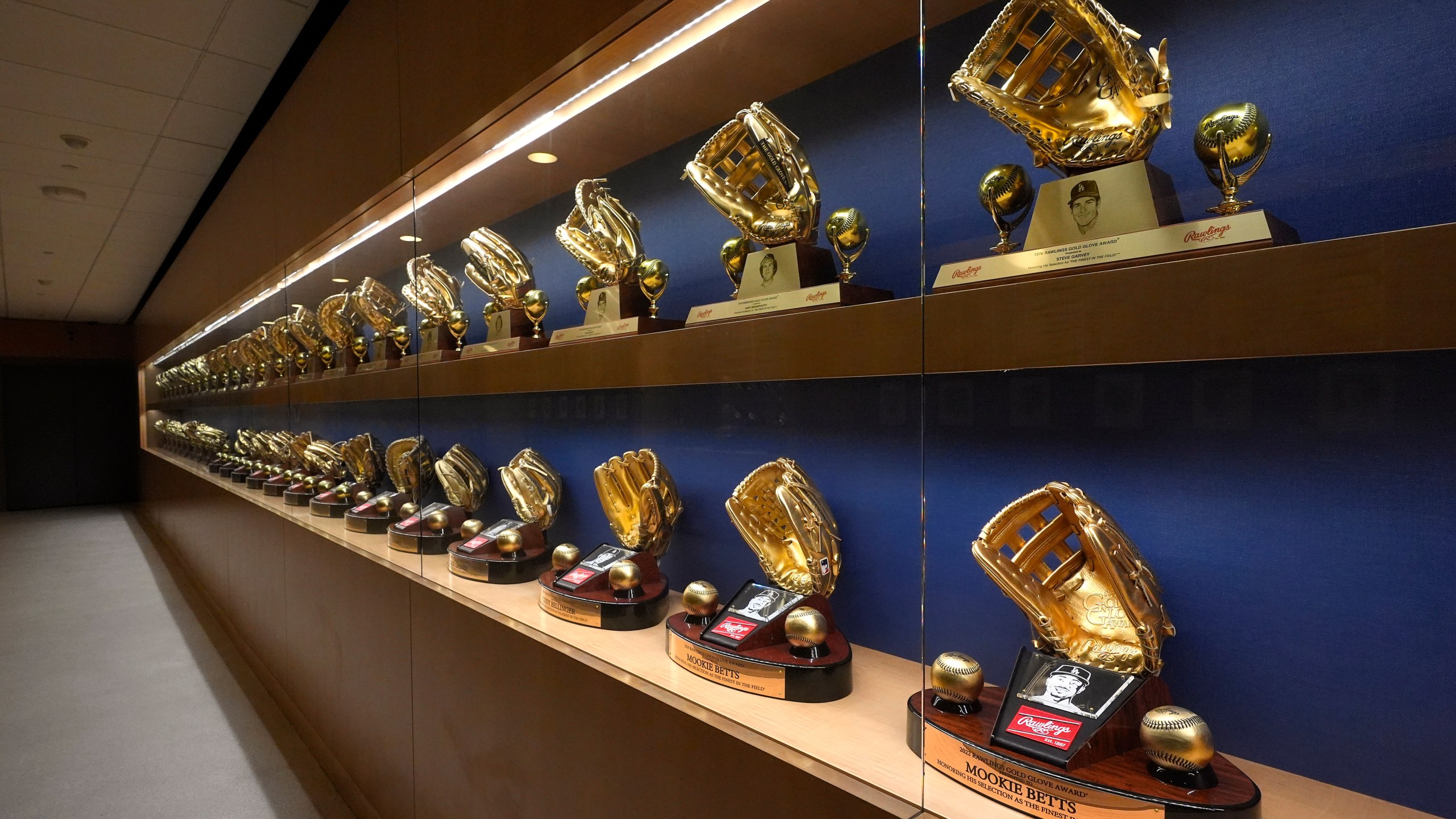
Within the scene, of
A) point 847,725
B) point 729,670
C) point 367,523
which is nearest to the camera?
point 847,725

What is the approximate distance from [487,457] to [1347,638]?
1.72m

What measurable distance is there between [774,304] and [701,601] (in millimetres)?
446

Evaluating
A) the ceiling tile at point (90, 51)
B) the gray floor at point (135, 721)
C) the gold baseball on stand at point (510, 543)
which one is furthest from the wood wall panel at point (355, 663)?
the ceiling tile at point (90, 51)

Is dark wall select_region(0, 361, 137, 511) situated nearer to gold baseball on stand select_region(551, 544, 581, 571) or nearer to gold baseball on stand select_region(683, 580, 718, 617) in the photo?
gold baseball on stand select_region(551, 544, 581, 571)

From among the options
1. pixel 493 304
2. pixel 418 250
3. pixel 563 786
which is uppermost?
pixel 418 250

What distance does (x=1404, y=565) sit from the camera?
600 millimetres

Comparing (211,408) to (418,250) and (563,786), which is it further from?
(563,786)

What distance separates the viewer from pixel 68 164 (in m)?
4.00

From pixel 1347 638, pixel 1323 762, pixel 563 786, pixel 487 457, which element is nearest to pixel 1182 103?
pixel 1347 638

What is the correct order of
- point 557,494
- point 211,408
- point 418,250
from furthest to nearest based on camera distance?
point 211,408, point 418,250, point 557,494

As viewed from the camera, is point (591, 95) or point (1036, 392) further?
point (591, 95)

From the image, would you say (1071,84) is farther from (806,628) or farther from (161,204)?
(161,204)

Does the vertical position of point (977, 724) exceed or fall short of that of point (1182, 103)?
it falls short

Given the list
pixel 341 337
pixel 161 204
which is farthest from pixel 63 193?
pixel 341 337
